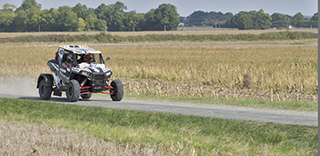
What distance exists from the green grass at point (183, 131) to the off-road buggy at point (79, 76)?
2.03m

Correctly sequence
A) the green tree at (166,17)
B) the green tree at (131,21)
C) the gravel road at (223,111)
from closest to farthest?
1. the gravel road at (223,111)
2. the green tree at (166,17)
3. the green tree at (131,21)

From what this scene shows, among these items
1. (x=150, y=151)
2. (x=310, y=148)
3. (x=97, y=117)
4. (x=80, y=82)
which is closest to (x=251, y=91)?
(x=80, y=82)

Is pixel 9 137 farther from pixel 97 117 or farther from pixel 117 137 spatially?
pixel 97 117

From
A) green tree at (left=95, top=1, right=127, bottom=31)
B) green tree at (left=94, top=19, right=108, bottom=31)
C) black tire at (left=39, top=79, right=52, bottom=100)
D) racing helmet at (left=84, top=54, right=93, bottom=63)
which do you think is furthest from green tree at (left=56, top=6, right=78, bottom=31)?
racing helmet at (left=84, top=54, right=93, bottom=63)

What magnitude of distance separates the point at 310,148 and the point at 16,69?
24.0m

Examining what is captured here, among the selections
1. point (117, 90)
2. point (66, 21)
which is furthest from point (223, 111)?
point (66, 21)

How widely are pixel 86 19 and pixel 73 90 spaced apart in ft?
447

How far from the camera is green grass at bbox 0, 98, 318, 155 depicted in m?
8.35

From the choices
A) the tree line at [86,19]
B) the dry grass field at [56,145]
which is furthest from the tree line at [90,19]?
the dry grass field at [56,145]

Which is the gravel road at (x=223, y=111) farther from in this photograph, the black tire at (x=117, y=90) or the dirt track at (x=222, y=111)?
the black tire at (x=117, y=90)

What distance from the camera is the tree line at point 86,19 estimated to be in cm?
13912

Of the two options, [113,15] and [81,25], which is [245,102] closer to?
[81,25]

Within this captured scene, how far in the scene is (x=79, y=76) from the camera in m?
16.7

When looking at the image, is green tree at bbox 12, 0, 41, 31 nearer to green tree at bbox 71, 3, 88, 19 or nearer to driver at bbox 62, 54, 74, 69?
green tree at bbox 71, 3, 88, 19
